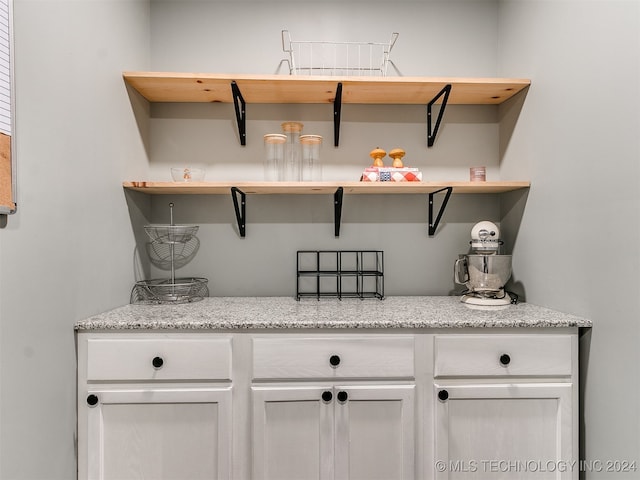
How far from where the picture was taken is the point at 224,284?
1940 mm

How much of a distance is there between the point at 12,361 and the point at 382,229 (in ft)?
4.90

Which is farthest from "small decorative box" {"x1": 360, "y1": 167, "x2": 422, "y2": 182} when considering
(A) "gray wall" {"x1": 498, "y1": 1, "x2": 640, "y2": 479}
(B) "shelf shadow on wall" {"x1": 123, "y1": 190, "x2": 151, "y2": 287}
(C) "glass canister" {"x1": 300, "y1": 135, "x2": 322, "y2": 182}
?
(B) "shelf shadow on wall" {"x1": 123, "y1": 190, "x2": 151, "y2": 287}

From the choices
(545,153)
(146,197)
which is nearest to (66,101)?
(146,197)

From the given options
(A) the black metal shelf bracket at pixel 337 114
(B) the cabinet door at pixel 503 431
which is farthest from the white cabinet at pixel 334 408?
(A) the black metal shelf bracket at pixel 337 114

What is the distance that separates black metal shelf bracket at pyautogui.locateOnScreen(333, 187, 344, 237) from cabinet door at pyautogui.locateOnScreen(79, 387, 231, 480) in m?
0.89

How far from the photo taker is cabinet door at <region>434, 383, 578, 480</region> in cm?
138

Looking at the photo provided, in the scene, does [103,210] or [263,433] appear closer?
[263,433]

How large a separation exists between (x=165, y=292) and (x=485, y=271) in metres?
1.39

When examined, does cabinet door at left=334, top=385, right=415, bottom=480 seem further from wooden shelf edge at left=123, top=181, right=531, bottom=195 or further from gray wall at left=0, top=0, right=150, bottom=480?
gray wall at left=0, top=0, right=150, bottom=480

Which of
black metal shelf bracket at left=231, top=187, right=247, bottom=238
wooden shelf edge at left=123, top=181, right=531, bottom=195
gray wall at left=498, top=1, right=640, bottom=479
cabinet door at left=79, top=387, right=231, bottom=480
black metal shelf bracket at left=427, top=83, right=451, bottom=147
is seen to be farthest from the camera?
black metal shelf bracket at left=231, top=187, right=247, bottom=238

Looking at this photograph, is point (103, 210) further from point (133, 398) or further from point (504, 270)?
point (504, 270)

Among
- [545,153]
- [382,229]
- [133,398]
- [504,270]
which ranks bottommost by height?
[133,398]

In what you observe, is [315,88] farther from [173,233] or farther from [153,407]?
[153,407]

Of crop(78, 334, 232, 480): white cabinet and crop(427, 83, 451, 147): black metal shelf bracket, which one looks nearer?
crop(78, 334, 232, 480): white cabinet
